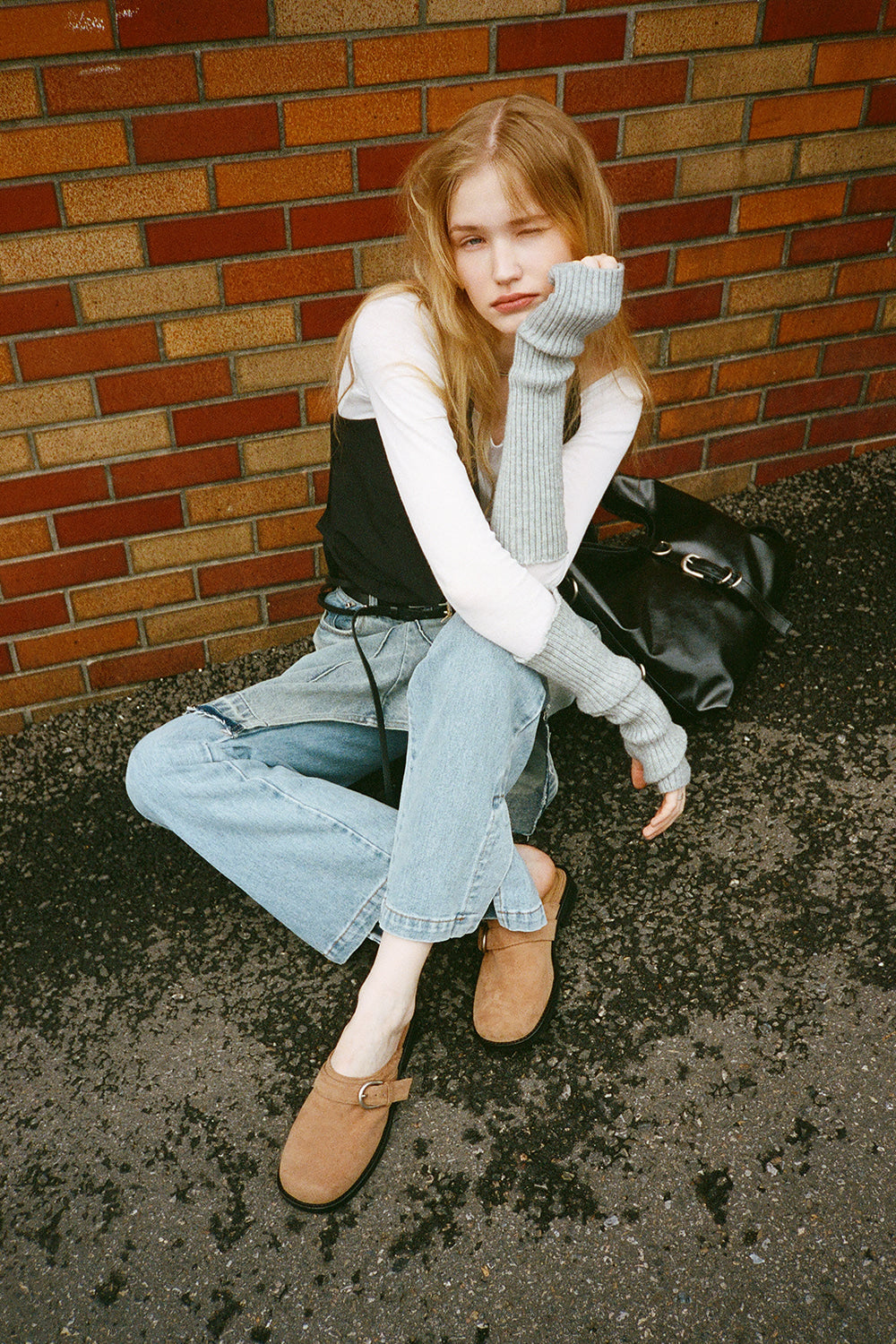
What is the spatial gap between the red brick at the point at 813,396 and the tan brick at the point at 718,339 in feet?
0.54

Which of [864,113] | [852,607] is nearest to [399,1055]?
[852,607]

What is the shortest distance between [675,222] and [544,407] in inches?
45.4

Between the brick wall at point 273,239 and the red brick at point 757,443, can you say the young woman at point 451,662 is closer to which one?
the brick wall at point 273,239

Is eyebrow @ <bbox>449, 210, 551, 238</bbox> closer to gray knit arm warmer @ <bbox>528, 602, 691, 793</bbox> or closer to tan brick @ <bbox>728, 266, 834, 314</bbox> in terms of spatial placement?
gray knit arm warmer @ <bbox>528, 602, 691, 793</bbox>

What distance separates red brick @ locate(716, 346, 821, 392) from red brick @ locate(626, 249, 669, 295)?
327mm

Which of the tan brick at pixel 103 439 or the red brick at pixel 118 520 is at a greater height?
the tan brick at pixel 103 439

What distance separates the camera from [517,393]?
1853mm

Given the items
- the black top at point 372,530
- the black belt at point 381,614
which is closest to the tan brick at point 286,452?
the black top at point 372,530

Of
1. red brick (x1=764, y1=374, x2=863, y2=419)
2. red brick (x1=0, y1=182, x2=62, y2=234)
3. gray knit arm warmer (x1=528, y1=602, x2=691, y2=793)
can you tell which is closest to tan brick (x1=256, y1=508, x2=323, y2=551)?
red brick (x1=0, y1=182, x2=62, y2=234)

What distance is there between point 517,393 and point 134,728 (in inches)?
51.1

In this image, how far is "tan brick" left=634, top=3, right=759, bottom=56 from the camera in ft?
8.23

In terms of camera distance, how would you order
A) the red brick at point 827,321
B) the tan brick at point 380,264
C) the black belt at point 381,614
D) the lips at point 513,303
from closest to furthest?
the lips at point 513,303 → the black belt at point 381,614 → the tan brick at point 380,264 → the red brick at point 827,321

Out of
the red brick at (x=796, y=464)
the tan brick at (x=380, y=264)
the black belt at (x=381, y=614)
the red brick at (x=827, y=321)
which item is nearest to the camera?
the black belt at (x=381, y=614)

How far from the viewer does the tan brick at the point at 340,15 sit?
221 centimetres
